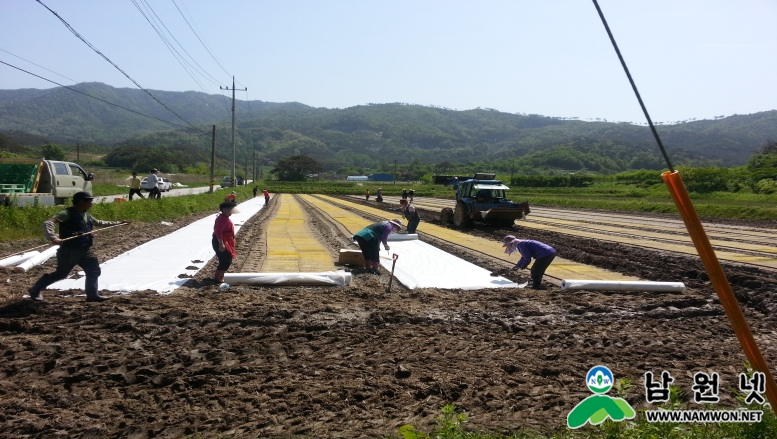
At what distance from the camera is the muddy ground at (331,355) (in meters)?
4.21

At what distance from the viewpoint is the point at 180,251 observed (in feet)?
40.0

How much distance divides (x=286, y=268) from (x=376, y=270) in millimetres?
1693

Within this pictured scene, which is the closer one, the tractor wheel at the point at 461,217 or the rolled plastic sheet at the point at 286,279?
the rolled plastic sheet at the point at 286,279

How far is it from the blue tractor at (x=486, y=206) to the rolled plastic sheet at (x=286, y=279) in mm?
10835

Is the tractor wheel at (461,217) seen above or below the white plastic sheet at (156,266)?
above

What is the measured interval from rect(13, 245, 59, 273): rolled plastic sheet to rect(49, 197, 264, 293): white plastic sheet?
110 cm

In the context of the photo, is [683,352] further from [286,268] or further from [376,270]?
[286,268]

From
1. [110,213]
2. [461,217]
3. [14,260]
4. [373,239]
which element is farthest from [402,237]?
[14,260]

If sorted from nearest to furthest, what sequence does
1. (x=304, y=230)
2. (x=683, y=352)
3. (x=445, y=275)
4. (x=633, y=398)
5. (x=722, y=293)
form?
(x=722, y=293) < (x=633, y=398) < (x=683, y=352) < (x=445, y=275) < (x=304, y=230)

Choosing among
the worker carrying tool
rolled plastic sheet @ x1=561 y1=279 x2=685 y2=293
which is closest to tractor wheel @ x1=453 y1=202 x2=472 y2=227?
the worker carrying tool

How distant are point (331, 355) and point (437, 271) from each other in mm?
5370

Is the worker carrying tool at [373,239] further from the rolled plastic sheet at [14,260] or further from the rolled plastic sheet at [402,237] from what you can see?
the rolled plastic sheet at [14,260]

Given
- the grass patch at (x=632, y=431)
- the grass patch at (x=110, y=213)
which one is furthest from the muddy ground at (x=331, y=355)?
the grass patch at (x=110, y=213)

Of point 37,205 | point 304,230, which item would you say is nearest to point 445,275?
point 304,230
